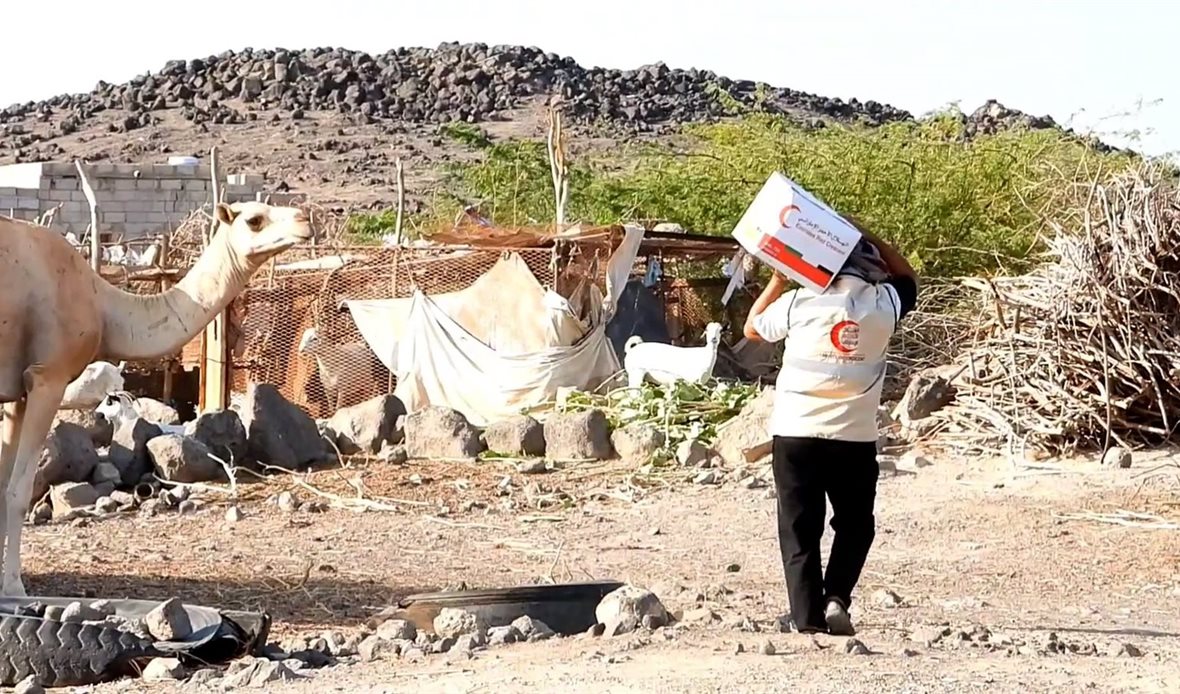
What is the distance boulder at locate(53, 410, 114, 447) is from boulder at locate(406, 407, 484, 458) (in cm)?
251

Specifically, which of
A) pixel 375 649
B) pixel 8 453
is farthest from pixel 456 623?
pixel 8 453

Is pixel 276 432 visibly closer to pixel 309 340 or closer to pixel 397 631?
pixel 309 340

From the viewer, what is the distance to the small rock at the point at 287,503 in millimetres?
13784

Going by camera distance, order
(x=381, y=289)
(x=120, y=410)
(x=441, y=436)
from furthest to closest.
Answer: (x=381, y=289) < (x=120, y=410) < (x=441, y=436)

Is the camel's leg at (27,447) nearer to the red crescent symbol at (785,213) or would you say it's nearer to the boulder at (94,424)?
the red crescent symbol at (785,213)

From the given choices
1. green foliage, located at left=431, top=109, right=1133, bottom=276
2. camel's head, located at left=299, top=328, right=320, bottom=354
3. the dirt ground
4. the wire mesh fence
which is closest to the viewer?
the dirt ground

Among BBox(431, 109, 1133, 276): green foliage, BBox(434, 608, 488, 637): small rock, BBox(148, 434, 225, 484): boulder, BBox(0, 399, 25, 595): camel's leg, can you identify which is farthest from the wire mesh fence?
BBox(434, 608, 488, 637): small rock

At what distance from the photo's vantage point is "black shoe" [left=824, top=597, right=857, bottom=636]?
762 cm

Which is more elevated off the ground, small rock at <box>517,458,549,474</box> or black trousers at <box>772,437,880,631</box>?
black trousers at <box>772,437,880,631</box>

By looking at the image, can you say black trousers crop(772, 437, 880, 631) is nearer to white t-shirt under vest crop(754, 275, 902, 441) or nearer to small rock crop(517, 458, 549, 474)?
white t-shirt under vest crop(754, 275, 902, 441)

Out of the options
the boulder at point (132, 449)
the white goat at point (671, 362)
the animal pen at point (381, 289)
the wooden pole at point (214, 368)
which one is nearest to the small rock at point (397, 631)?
the boulder at point (132, 449)

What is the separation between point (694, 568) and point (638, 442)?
458 centimetres

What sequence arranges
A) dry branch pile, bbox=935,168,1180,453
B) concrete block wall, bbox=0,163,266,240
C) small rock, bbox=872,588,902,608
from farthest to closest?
concrete block wall, bbox=0,163,266,240 < dry branch pile, bbox=935,168,1180,453 < small rock, bbox=872,588,902,608

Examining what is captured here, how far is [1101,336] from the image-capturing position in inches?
560
